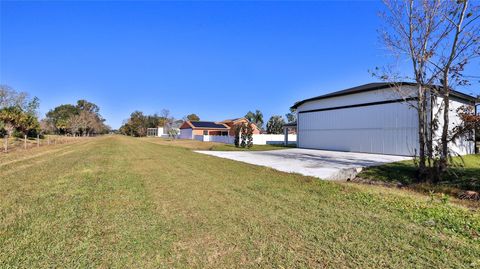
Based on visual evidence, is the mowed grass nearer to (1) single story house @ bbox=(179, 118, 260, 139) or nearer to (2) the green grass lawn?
(2) the green grass lawn

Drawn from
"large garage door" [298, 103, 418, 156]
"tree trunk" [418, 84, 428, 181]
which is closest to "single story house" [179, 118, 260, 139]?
"large garage door" [298, 103, 418, 156]

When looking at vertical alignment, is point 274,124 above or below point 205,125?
above

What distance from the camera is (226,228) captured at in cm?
346

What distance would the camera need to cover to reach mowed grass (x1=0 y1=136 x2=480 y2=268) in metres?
2.61

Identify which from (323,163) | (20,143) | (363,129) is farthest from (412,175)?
(20,143)

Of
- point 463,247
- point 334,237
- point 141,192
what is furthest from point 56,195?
point 463,247

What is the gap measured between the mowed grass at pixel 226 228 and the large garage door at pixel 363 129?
12.3 metres

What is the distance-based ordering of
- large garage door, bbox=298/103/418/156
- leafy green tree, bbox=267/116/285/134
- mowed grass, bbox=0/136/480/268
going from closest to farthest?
mowed grass, bbox=0/136/480/268, large garage door, bbox=298/103/418/156, leafy green tree, bbox=267/116/285/134

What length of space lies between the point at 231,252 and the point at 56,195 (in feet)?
14.8

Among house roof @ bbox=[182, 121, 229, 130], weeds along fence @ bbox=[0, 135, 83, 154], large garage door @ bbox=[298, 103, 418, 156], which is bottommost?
weeds along fence @ bbox=[0, 135, 83, 154]

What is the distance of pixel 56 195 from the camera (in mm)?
5199

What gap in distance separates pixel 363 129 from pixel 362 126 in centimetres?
25

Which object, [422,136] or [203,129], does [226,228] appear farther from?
[203,129]

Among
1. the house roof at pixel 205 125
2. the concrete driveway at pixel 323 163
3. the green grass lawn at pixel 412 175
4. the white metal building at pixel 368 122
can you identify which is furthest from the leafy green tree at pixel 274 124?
the green grass lawn at pixel 412 175
